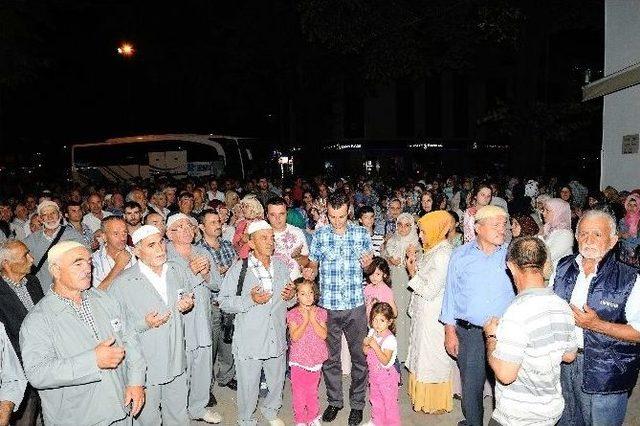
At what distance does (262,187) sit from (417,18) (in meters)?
9.16

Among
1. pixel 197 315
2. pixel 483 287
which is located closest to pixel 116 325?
pixel 197 315

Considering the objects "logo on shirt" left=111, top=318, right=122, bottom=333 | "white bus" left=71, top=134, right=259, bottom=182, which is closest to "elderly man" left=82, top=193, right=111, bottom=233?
"logo on shirt" left=111, top=318, right=122, bottom=333

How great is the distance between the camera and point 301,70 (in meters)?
27.7

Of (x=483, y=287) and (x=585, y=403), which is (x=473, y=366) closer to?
(x=483, y=287)

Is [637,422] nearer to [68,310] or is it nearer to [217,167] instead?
[68,310]

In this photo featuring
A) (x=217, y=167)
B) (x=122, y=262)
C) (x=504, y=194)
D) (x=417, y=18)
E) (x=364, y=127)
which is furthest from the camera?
(x=364, y=127)

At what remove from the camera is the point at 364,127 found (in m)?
43.9

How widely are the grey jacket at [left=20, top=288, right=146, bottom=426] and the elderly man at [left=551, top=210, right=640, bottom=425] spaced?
3.19 meters

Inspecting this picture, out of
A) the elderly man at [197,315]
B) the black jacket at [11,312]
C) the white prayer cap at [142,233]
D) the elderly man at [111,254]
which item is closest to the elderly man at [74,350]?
the white prayer cap at [142,233]

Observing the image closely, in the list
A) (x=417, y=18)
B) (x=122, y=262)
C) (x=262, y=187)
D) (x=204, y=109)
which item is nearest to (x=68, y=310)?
(x=122, y=262)

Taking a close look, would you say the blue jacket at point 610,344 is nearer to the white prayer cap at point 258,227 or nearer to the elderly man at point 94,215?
the white prayer cap at point 258,227

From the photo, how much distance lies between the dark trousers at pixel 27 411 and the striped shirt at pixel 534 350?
3953 mm

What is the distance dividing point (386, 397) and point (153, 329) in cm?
228

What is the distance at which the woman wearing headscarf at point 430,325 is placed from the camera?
530 cm
